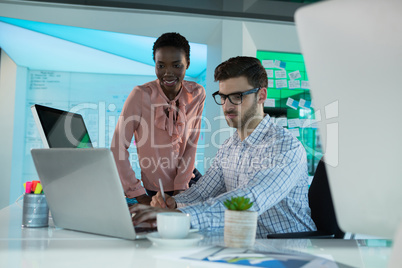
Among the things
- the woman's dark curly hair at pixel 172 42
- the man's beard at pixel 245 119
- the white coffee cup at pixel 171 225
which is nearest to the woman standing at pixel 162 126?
the woman's dark curly hair at pixel 172 42

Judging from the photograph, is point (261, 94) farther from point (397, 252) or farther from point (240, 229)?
→ point (397, 252)

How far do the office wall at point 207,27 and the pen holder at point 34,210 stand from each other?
2.53 meters

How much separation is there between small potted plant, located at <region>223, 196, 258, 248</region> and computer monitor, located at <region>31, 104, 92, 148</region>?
0.83m

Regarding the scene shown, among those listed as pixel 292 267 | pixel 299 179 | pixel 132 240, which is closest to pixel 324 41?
pixel 292 267

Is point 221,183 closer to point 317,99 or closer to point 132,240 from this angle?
point 132,240

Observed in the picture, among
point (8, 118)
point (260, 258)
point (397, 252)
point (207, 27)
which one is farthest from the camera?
point (8, 118)

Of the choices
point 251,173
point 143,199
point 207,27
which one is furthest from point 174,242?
point 207,27

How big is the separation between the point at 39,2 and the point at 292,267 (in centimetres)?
349

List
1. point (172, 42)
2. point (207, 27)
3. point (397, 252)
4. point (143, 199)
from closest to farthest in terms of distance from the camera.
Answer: point (397, 252)
point (143, 199)
point (172, 42)
point (207, 27)

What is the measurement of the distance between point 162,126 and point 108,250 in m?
1.56

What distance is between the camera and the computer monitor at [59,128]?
5.02 ft

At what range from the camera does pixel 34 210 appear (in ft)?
4.36

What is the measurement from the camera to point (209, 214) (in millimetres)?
1295

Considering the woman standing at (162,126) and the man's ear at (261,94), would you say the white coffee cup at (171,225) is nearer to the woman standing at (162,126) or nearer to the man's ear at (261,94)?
the man's ear at (261,94)
